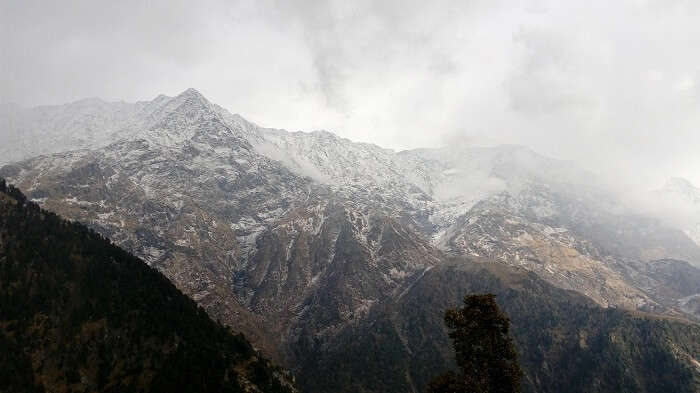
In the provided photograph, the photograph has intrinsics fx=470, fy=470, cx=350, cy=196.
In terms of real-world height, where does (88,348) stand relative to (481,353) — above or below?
below

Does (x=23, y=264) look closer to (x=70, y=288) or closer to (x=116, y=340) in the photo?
(x=70, y=288)

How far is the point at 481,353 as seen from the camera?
5606 cm

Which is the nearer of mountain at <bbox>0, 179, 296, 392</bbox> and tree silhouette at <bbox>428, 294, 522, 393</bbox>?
tree silhouette at <bbox>428, 294, 522, 393</bbox>

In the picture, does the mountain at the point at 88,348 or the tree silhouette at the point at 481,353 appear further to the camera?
the mountain at the point at 88,348

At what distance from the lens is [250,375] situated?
7800 inches

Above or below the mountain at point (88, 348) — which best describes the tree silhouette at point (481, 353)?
above

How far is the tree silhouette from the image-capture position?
54500 millimetres

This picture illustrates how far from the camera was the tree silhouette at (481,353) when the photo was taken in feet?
179

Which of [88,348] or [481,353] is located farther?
[88,348]

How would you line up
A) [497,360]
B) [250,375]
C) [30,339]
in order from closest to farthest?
[497,360]
[30,339]
[250,375]

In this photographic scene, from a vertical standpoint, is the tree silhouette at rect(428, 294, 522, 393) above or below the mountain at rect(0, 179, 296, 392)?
above

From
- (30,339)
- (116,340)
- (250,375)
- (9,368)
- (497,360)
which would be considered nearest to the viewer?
(497,360)

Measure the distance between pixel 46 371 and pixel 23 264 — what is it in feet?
189

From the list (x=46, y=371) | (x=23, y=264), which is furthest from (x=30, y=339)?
(x=23, y=264)
